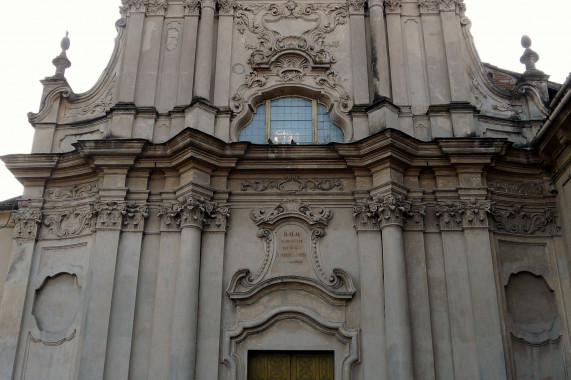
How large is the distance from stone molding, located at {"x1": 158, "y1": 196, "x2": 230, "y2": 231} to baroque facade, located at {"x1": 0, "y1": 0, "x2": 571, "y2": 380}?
44mm

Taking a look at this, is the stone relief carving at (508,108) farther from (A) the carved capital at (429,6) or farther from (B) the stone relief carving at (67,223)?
(B) the stone relief carving at (67,223)

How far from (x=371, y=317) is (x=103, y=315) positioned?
16.2 ft

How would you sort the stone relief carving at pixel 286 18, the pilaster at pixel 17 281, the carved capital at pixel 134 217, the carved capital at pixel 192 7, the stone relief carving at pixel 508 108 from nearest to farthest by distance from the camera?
the pilaster at pixel 17 281
the carved capital at pixel 134 217
the stone relief carving at pixel 508 108
the stone relief carving at pixel 286 18
the carved capital at pixel 192 7

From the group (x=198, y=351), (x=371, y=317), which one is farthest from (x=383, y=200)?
(x=198, y=351)

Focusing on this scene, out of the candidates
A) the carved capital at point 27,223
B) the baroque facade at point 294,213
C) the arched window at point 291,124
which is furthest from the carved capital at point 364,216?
the carved capital at point 27,223

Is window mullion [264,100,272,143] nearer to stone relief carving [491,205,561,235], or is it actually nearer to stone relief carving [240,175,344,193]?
stone relief carving [240,175,344,193]

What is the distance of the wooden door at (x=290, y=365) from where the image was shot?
35.7ft

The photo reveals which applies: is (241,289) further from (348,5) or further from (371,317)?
(348,5)

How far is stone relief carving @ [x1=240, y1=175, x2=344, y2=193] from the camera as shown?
12.1m

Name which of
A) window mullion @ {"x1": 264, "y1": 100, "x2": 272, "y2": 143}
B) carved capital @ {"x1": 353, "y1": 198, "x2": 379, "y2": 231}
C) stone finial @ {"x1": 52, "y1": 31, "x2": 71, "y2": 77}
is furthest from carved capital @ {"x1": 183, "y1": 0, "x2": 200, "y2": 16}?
carved capital @ {"x1": 353, "y1": 198, "x2": 379, "y2": 231}

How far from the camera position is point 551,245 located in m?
11.8

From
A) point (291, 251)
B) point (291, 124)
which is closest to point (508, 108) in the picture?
point (291, 124)

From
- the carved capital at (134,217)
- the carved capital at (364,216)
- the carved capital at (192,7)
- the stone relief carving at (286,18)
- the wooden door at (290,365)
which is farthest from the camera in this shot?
the carved capital at (192,7)

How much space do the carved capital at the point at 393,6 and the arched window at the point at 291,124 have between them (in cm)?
284
